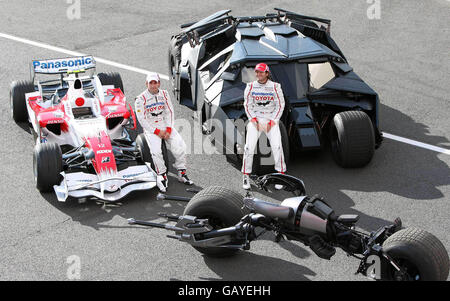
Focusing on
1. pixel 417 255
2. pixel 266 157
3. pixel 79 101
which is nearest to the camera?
pixel 417 255

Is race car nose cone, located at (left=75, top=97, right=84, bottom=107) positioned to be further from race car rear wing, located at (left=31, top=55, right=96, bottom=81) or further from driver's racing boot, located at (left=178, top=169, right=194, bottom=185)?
driver's racing boot, located at (left=178, top=169, right=194, bottom=185)

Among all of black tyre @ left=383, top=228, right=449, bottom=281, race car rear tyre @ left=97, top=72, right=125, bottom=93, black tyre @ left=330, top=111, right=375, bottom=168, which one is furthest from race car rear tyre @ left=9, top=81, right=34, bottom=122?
black tyre @ left=383, top=228, right=449, bottom=281

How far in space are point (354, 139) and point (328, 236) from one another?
14.2 feet

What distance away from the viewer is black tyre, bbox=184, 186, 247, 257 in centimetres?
925

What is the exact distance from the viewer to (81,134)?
12.2 m

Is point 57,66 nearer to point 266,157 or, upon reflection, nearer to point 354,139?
point 266,157

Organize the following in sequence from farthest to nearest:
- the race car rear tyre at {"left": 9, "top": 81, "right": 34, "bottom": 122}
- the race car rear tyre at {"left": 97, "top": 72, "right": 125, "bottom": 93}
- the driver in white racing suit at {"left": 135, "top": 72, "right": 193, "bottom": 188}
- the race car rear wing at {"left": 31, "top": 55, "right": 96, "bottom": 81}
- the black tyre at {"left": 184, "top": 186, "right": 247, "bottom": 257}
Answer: the race car rear tyre at {"left": 97, "top": 72, "right": 125, "bottom": 93} → the race car rear tyre at {"left": 9, "top": 81, "right": 34, "bottom": 122} → the race car rear wing at {"left": 31, "top": 55, "right": 96, "bottom": 81} → the driver in white racing suit at {"left": 135, "top": 72, "right": 193, "bottom": 188} → the black tyre at {"left": 184, "top": 186, "right": 247, "bottom": 257}

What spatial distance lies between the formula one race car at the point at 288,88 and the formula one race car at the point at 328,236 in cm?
324

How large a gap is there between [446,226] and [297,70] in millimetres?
4041

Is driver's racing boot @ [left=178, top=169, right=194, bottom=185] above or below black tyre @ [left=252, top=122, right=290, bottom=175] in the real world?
below

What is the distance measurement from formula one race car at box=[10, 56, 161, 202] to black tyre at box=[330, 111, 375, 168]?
314cm

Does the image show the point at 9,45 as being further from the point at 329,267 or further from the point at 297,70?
the point at 329,267

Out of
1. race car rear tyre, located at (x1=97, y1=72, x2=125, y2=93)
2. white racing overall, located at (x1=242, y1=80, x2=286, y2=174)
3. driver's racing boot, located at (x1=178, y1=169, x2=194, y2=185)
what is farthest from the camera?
race car rear tyre, located at (x1=97, y1=72, x2=125, y2=93)

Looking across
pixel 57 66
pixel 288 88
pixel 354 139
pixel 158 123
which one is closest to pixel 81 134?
pixel 158 123
